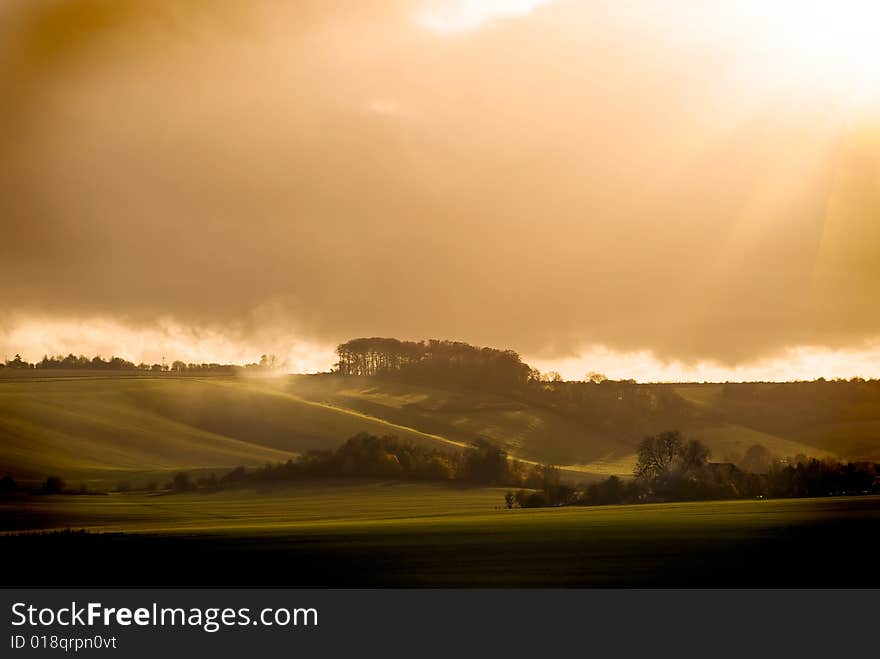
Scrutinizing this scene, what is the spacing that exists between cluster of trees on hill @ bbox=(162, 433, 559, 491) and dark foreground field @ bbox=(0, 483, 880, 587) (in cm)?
2856

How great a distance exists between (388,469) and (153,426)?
3616 centimetres

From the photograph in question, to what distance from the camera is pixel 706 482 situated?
6675 centimetres

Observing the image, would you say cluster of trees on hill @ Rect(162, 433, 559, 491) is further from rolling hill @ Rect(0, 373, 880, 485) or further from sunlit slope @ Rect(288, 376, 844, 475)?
sunlit slope @ Rect(288, 376, 844, 475)

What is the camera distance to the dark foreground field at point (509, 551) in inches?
1244

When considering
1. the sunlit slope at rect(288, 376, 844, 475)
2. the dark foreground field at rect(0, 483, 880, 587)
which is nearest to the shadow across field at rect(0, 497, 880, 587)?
the dark foreground field at rect(0, 483, 880, 587)

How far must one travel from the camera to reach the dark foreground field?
31.6 meters

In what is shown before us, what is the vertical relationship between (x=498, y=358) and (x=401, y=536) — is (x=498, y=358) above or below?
above

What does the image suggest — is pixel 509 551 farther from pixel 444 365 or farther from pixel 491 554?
pixel 444 365

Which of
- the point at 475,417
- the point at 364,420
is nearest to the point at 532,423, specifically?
the point at 475,417
